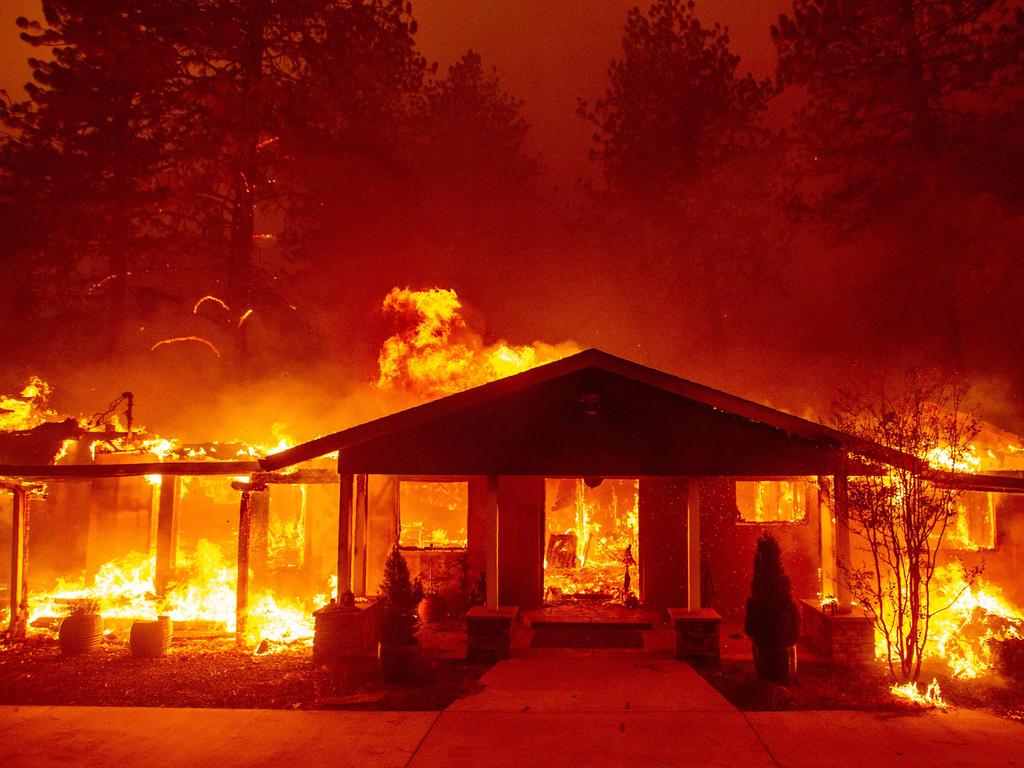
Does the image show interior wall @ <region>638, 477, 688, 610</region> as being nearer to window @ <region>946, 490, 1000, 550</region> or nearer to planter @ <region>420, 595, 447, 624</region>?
planter @ <region>420, 595, 447, 624</region>

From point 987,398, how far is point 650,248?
41.1 feet

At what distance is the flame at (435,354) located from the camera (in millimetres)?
20703

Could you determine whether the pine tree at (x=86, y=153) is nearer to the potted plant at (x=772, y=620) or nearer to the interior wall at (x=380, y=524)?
the interior wall at (x=380, y=524)

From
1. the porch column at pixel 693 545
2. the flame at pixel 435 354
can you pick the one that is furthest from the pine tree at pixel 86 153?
the porch column at pixel 693 545

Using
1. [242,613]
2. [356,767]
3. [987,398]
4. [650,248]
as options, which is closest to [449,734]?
[356,767]

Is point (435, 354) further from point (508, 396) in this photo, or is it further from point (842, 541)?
point (842, 541)

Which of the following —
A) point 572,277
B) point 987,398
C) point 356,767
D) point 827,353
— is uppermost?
point 572,277

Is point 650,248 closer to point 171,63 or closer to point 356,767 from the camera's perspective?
point 171,63

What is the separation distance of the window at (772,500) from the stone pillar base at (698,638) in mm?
3482

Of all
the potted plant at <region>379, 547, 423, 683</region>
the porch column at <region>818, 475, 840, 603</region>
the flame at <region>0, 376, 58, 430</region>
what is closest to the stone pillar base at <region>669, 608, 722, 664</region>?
the porch column at <region>818, 475, 840, 603</region>

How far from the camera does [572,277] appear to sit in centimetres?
3256

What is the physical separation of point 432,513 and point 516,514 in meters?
1.99

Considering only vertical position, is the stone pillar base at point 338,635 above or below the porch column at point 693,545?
below

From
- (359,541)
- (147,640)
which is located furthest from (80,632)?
(359,541)
